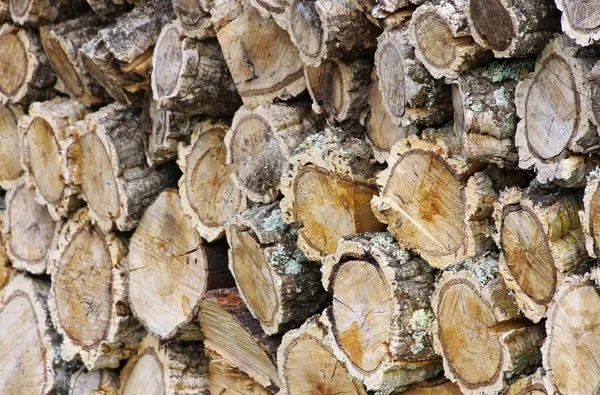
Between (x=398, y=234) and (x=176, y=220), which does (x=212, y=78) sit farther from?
(x=398, y=234)

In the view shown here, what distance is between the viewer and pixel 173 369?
3176mm

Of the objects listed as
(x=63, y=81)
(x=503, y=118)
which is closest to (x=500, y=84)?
(x=503, y=118)

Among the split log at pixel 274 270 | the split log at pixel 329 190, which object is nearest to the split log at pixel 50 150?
the split log at pixel 274 270

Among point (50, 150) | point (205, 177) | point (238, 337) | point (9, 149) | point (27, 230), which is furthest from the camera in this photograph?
point (9, 149)

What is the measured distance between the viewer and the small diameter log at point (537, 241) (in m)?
2.04

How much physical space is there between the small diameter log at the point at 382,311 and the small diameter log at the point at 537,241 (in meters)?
0.27

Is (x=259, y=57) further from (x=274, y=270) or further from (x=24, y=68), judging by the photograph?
(x=24, y=68)

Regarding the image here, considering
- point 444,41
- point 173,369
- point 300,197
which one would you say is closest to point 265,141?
point 300,197

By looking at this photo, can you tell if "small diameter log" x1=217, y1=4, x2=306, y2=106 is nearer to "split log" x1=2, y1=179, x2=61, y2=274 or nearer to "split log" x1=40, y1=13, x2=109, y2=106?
"split log" x1=40, y1=13, x2=109, y2=106

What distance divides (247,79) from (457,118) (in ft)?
2.52

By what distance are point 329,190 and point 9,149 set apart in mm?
1875

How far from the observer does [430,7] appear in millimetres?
2137

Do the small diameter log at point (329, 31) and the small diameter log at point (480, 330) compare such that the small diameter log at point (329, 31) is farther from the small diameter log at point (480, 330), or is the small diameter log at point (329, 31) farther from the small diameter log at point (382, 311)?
the small diameter log at point (480, 330)

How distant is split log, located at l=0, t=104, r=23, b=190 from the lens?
3955mm
